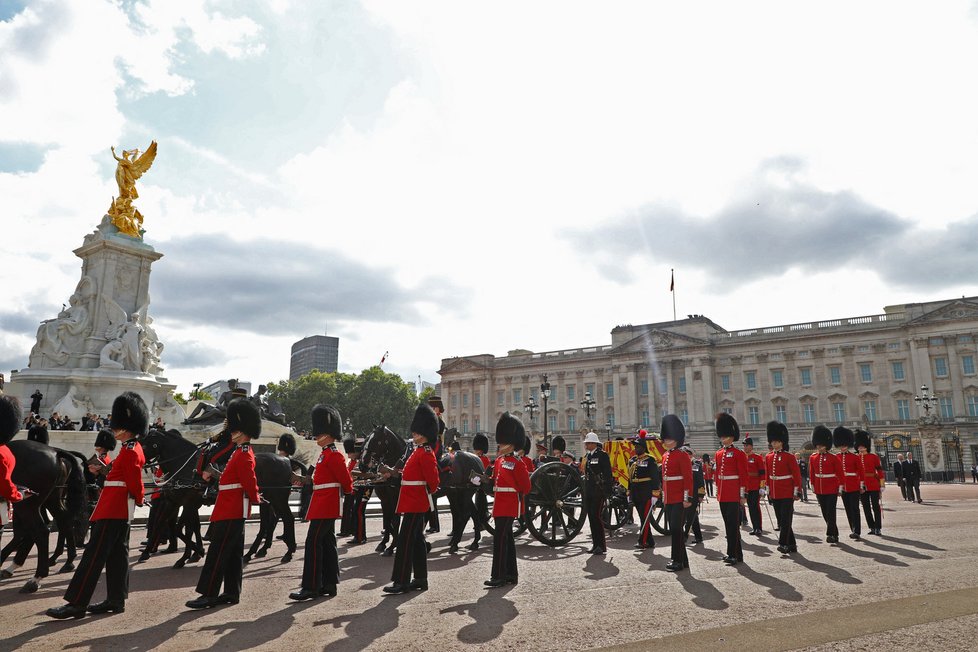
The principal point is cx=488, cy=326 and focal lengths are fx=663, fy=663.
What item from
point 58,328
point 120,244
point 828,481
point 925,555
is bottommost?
point 925,555

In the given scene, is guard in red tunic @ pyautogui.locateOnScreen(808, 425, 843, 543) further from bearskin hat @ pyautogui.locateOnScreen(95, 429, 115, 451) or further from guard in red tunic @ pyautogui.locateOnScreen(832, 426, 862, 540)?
bearskin hat @ pyautogui.locateOnScreen(95, 429, 115, 451)

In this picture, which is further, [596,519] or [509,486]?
[596,519]

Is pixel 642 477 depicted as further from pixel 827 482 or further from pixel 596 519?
pixel 827 482

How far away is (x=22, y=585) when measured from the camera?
8.50 meters

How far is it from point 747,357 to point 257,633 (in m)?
78.9

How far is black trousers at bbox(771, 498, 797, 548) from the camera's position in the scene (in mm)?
11695

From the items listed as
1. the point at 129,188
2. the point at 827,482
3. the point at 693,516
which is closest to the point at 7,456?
the point at 693,516

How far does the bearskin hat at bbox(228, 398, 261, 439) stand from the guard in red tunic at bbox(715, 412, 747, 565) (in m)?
7.00

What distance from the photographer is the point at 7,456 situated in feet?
24.1

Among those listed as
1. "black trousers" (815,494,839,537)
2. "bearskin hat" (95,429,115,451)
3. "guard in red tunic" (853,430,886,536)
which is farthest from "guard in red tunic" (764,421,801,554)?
"bearskin hat" (95,429,115,451)

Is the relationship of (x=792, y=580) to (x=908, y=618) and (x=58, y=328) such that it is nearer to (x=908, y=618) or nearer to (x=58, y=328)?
(x=908, y=618)

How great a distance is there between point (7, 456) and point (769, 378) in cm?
7882

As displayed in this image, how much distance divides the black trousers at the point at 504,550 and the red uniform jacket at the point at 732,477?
3838mm

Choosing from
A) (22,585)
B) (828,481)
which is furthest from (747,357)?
(22,585)
